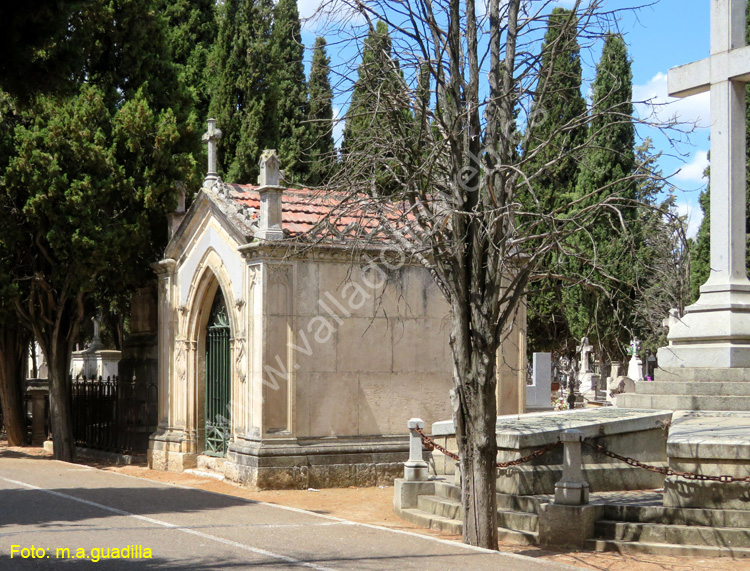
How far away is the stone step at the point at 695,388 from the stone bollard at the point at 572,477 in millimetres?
2799

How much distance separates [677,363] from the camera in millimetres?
11992

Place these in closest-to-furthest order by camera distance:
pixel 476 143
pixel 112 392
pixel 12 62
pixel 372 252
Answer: pixel 12 62
pixel 476 143
pixel 372 252
pixel 112 392

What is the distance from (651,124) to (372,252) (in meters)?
6.55

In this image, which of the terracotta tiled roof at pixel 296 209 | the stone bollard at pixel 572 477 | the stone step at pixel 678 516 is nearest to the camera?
the stone step at pixel 678 516

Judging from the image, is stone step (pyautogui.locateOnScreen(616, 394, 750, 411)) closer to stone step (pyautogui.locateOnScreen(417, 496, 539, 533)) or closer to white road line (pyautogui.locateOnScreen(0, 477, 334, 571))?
stone step (pyautogui.locateOnScreen(417, 496, 539, 533))

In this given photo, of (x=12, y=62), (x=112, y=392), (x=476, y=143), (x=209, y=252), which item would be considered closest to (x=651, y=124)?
(x=476, y=143)

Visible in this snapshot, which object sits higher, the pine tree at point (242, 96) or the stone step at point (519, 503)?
the pine tree at point (242, 96)

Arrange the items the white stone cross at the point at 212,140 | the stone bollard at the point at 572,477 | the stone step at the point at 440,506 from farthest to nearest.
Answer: the white stone cross at the point at 212,140 → the stone step at the point at 440,506 → the stone bollard at the point at 572,477

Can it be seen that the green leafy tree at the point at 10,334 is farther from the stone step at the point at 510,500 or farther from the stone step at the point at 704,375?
the stone step at the point at 704,375

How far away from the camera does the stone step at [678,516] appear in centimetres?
874

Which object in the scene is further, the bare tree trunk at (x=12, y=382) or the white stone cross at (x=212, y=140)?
the bare tree trunk at (x=12, y=382)

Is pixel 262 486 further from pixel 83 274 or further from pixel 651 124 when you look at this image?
pixel 651 124

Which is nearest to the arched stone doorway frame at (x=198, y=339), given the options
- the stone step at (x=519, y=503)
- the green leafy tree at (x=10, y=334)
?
the green leafy tree at (x=10, y=334)

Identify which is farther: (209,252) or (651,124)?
(209,252)
